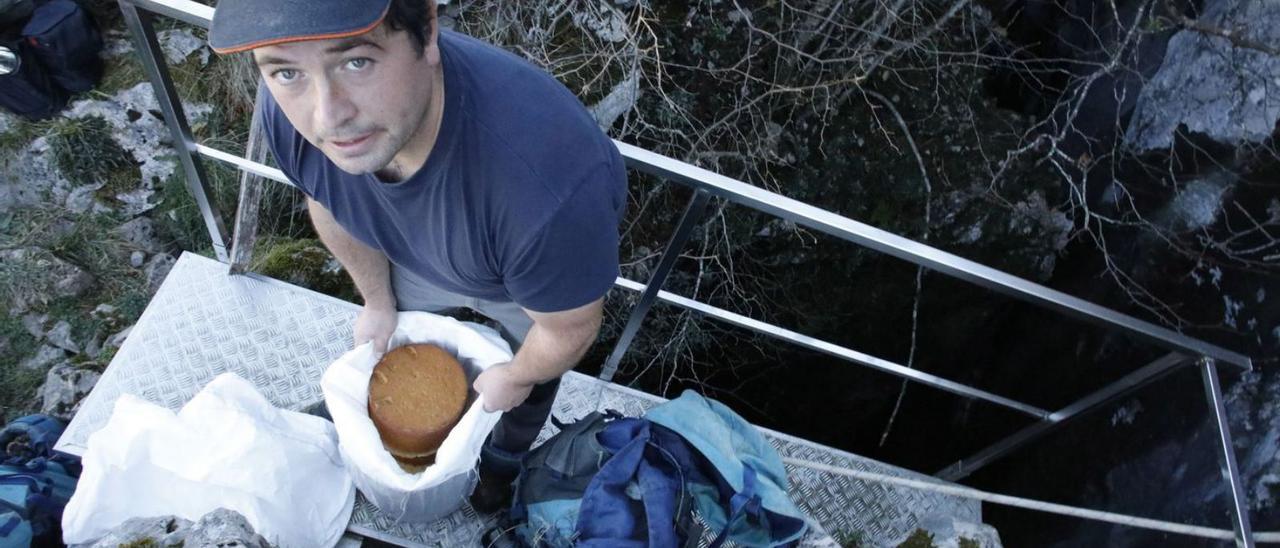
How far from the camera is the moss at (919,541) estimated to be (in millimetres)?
2527

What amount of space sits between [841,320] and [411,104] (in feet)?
14.1

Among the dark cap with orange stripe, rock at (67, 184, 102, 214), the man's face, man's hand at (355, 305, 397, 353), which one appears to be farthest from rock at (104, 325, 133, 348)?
the dark cap with orange stripe

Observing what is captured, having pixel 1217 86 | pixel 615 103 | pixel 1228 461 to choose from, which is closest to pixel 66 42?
pixel 615 103

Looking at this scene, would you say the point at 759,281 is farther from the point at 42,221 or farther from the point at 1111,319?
the point at 42,221

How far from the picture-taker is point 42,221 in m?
4.60

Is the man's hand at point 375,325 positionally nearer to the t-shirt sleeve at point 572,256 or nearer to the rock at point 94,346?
the t-shirt sleeve at point 572,256

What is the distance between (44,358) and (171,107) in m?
2.73

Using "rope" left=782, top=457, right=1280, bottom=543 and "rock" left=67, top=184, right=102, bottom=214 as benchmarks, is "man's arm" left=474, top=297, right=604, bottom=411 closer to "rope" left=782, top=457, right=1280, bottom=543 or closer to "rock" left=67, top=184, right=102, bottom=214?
"rope" left=782, top=457, right=1280, bottom=543

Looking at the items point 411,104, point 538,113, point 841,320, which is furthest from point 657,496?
point 841,320

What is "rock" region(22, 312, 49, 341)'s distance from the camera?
4.33 meters

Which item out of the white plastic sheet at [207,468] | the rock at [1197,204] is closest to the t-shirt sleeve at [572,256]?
the white plastic sheet at [207,468]

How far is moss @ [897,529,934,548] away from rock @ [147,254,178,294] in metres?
4.20

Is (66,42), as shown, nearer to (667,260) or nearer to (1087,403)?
(667,260)

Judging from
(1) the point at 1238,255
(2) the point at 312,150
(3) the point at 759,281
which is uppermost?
(1) the point at 1238,255
